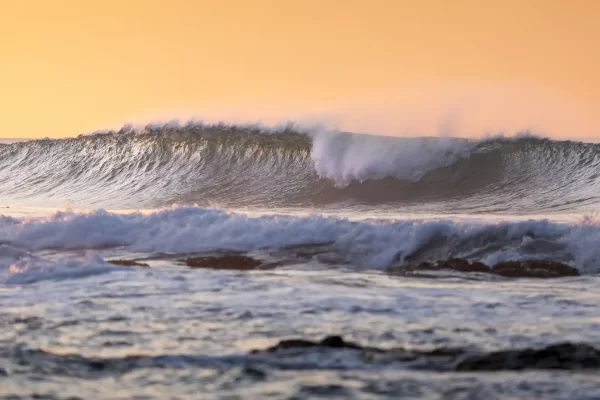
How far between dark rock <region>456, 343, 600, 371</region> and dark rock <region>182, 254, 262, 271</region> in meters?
4.37

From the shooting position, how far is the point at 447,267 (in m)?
9.19

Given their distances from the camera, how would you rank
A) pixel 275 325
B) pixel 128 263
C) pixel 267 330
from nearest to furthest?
pixel 267 330 < pixel 275 325 < pixel 128 263

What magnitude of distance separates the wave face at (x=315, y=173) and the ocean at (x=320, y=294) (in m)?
0.11

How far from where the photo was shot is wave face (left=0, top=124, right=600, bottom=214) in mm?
17922

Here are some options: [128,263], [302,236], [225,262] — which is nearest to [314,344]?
[225,262]

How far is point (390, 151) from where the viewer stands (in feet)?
67.2

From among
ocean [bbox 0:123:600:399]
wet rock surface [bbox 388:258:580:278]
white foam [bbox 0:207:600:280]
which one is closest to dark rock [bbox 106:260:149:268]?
ocean [bbox 0:123:600:399]

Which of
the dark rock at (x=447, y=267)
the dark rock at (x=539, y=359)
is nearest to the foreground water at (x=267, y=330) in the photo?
the dark rock at (x=539, y=359)

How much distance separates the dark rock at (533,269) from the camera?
873cm

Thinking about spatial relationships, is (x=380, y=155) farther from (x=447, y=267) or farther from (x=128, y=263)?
(x=128, y=263)

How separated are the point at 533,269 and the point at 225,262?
319cm

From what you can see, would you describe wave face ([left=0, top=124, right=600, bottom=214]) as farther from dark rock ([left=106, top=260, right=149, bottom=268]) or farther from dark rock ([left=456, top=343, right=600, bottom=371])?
dark rock ([left=456, top=343, right=600, bottom=371])

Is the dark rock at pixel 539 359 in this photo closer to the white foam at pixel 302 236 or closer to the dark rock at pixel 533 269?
the dark rock at pixel 533 269

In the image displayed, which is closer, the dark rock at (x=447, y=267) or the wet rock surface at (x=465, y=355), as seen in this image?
the wet rock surface at (x=465, y=355)
